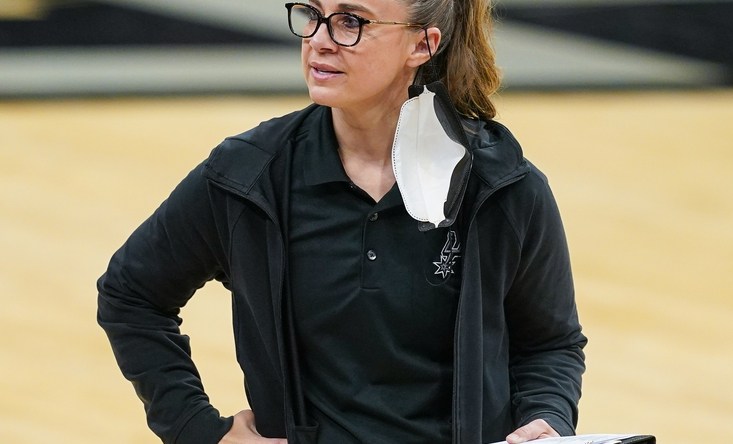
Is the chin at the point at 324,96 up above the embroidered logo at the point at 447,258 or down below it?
above

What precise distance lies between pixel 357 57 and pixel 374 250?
0.84 feet

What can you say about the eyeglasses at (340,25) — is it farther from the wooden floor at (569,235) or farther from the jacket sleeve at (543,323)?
the wooden floor at (569,235)

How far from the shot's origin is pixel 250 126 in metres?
5.42

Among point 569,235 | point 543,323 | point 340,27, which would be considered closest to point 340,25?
point 340,27

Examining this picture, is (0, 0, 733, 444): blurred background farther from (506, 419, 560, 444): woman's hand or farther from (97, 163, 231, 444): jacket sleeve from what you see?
(506, 419, 560, 444): woman's hand

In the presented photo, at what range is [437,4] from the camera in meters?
1.81

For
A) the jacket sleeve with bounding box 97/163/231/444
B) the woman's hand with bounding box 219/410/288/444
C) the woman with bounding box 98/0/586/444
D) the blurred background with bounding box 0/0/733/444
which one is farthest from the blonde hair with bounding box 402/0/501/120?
the blurred background with bounding box 0/0/733/444

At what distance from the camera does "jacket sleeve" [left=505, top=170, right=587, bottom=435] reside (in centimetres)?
182

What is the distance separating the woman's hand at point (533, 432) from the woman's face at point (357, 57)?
1.64 feet

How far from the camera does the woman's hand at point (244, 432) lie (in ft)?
6.23

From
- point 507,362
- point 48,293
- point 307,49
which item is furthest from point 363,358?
point 48,293

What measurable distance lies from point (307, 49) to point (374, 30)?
92 millimetres

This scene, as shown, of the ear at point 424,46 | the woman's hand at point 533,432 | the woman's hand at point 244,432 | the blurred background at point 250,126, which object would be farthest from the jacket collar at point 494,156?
the blurred background at point 250,126

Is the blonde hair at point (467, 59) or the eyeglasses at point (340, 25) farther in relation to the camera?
the blonde hair at point (467, 59)
